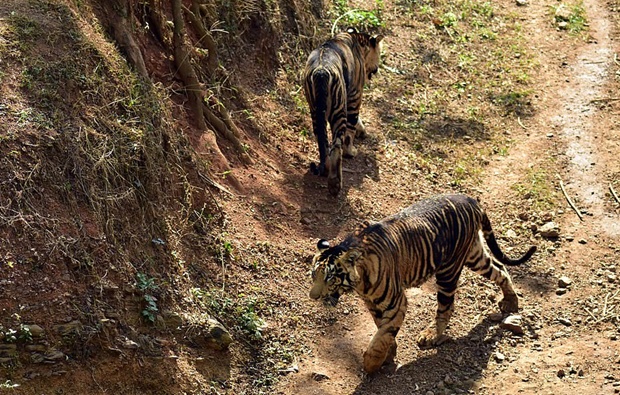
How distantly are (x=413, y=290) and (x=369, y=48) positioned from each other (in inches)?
174

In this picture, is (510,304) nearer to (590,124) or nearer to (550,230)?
(550,230)

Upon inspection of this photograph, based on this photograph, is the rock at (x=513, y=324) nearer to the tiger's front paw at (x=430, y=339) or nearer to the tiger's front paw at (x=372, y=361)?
the tiger's front paw at (x=430, y=339)

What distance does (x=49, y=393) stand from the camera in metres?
6.17

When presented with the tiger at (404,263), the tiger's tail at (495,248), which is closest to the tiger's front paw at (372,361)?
the tiger at (404,263)

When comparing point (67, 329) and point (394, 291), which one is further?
point (394, 291)

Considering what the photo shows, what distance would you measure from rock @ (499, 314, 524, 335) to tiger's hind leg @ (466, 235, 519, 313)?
15 cm

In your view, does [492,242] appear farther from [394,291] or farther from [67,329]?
[67,329]

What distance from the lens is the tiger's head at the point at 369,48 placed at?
11.9 m

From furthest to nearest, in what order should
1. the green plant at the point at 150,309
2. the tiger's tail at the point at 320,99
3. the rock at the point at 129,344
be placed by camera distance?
the tiger's tail at the point at 320,99
the green plant at the point at 150,309
the rock at the point at 129,344

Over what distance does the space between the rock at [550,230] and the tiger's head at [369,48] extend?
3.67m

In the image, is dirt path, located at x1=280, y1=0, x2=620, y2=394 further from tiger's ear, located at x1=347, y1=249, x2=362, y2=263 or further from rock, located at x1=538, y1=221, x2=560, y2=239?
tiger's ear, located at x1=347, y1=249, x2=362, y2=263

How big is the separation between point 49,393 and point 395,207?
5417mm

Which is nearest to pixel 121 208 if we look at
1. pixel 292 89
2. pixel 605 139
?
pixel 292 89

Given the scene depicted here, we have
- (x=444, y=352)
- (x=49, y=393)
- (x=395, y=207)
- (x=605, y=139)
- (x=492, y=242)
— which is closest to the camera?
(x=49, y=393)
